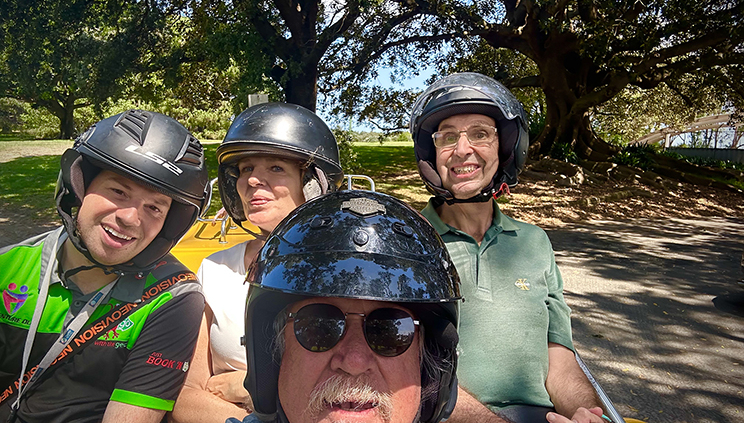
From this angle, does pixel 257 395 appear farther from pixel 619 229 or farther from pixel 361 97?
pixel 361 97

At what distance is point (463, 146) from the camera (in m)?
2.53

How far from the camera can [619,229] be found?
12.3m

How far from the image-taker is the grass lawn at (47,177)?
12929 mm

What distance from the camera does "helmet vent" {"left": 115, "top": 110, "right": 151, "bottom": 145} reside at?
88.4 inches

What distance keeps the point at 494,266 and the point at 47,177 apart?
59.5 ft

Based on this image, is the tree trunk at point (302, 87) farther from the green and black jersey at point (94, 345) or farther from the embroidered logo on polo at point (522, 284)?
the embroidered logo on polo at point (522, 284)

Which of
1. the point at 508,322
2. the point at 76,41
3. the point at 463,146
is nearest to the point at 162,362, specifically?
the point at 508,322

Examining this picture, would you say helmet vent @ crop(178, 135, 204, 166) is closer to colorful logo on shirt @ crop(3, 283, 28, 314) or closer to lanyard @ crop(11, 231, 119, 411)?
lanyard @ crop(11, 231, 119, 411)

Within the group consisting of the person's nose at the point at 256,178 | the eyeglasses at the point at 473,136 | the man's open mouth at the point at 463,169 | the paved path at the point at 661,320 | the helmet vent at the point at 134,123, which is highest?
the helmet vent at the point at 134,123

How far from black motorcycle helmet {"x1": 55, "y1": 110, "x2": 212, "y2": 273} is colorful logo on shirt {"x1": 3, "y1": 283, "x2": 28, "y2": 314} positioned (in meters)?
0.28

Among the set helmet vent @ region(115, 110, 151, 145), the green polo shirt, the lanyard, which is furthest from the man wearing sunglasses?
the lanyard

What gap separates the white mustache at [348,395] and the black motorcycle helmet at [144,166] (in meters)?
1.21

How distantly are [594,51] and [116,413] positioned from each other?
14.6 m

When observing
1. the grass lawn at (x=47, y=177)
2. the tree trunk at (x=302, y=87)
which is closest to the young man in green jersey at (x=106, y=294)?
the grass lawn at (x=47, y=177)
